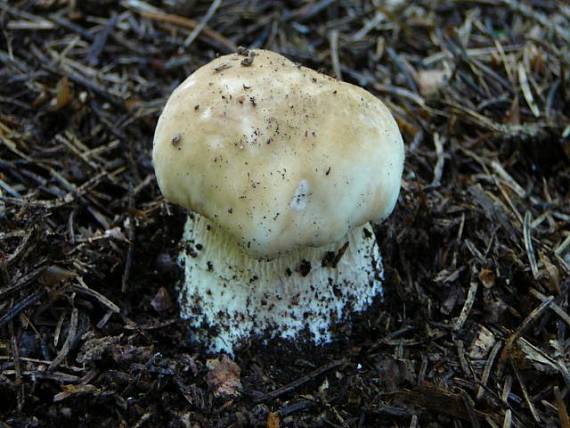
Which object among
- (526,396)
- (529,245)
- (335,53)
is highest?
(335,53)

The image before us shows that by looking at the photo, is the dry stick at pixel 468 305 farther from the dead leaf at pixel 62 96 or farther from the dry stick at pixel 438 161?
the dead leaf at pixel 62 96

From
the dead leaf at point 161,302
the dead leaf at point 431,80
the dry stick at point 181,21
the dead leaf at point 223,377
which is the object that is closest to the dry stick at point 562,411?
the dead leaf at point 223,377

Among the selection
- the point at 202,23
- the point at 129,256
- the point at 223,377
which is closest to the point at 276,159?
the point at 223,377

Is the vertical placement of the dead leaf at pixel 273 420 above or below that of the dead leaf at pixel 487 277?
below

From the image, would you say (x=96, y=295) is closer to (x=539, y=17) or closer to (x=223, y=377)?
(x=223, y=377)

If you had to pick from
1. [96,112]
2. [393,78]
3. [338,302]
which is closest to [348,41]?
[393,78]

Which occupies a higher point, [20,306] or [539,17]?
[539,17]

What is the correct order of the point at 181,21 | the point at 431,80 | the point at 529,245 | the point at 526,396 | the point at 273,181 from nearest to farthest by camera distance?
the point at 273,181
the point at 526,396
the point at 529,245
the point at 431,80
the point at 181,21
